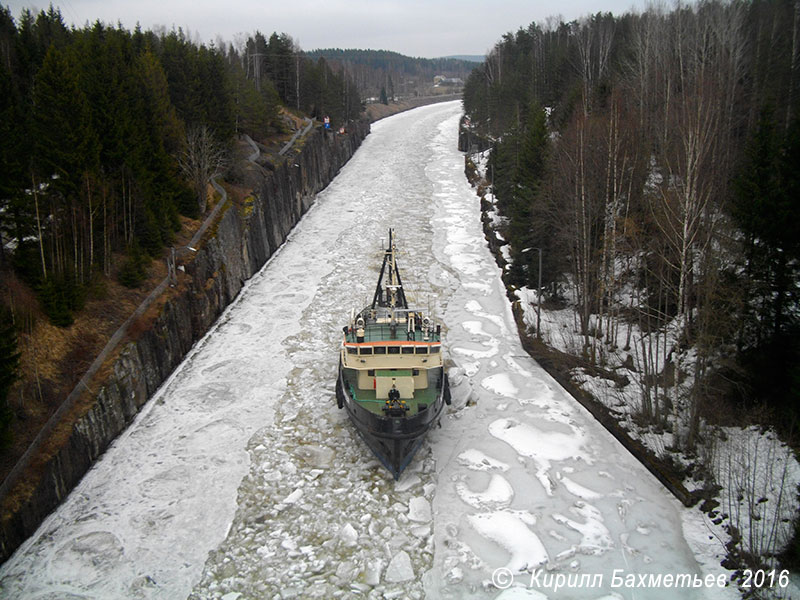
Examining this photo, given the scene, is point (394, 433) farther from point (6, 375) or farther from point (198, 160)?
point (198, 160)

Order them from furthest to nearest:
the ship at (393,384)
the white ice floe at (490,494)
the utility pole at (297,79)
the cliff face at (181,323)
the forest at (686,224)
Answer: the utility pole at (297,79) < the ship at (393,384) < the white ice floe at (490,494) < the forest at (686,224) < the cliff face at (181,323)

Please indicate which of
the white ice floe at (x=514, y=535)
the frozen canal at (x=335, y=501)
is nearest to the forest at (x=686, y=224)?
the frozen canal at (x=335, y=501)

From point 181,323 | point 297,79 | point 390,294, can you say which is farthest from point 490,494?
point 297,79

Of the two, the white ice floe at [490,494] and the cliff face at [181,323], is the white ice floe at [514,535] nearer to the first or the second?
the white ice floe at [490,494]

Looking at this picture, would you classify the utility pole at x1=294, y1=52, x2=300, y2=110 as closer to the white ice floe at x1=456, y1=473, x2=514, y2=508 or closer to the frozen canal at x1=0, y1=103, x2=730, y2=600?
the frozen canal at x1=0, y1=103, x2=730, y2=600

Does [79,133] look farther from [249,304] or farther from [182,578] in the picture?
[182,578]

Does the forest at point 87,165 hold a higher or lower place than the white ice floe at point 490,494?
higher

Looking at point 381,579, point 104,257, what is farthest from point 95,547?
point 104,257
